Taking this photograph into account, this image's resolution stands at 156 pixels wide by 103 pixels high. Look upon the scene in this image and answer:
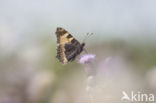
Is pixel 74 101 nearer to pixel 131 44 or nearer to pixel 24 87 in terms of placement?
pixel 24 87

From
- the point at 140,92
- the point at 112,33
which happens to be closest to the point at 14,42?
the point at 112,33

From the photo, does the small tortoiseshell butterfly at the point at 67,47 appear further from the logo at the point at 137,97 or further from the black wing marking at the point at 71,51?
the logo at the point at 137,97

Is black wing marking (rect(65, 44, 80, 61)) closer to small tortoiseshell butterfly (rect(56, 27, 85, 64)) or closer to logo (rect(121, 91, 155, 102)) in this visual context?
small tortoiseshell butterfly (rect(56, 27, 85, 64))

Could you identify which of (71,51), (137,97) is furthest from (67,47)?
(137,97)

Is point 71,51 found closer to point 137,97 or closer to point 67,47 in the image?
point 67,47

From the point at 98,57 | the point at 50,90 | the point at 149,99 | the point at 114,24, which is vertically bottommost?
the point at 149,99

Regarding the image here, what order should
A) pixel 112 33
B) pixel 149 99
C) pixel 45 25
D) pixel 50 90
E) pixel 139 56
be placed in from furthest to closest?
pixel 45 25, pixel 112 33, pixel 139 56, pixel 50 90, pixel 149 99

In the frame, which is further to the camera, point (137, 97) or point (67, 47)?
point (67, 47)
